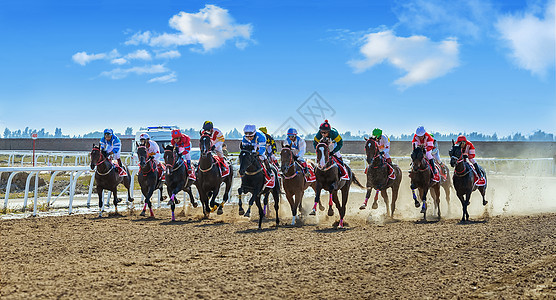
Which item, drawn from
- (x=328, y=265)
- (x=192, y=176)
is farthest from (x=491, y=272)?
(x=192, y=176)

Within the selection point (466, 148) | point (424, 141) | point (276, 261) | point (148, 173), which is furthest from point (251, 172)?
point (466, 148)

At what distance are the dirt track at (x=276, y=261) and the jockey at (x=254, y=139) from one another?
1712mm

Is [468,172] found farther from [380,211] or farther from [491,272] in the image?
[491,272]

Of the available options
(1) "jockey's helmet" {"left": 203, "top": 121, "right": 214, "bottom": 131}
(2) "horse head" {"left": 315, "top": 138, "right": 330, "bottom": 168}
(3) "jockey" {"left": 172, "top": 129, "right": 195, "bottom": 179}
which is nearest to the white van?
(3) "jockey" {"left": 172, "top": 129, "right": 195, "bottom": 179}

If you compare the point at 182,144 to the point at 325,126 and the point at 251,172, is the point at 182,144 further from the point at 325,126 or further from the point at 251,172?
the point at 325,126

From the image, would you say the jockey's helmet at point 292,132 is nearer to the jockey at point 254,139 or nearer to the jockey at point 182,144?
the jockey at point 254,139

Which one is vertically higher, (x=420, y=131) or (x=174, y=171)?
(x=420, y=131)

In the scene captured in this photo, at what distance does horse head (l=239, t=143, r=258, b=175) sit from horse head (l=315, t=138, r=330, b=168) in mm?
1399

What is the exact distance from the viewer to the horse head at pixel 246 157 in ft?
35.5

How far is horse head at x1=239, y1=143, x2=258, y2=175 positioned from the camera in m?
10.8

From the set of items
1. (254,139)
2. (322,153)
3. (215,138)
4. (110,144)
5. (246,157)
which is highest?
(215,138)

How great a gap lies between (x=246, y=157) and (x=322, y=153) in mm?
1640

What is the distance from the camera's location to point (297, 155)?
12266mm

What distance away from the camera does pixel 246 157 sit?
10891mm
